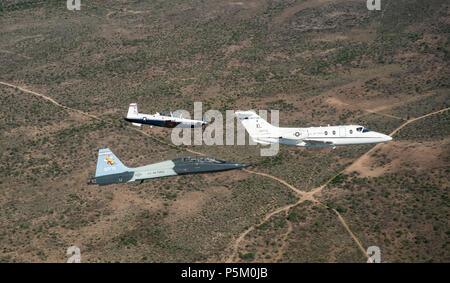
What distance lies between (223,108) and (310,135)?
35880 millimetres

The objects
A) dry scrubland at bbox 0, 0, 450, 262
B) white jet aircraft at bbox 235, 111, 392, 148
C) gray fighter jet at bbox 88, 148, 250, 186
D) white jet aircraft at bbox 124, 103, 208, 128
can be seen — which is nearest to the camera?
gray fighter jet at bbox 88, 148, 250, 186

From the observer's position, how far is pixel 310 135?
86562 millimetres

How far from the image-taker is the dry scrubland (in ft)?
276

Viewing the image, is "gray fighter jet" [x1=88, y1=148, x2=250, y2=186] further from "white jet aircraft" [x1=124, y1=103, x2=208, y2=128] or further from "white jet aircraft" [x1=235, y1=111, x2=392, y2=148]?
"white jet aircraft" [x1=124, y1=103, x2=208, y2=128]

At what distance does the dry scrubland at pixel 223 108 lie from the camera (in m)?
84.2

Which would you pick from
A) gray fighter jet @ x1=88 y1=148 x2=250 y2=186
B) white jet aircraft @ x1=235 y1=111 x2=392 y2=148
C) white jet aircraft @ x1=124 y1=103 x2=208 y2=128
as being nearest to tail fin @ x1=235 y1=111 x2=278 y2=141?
white jet aircraft @ x1=235 y1=111 x2=392 y2=148

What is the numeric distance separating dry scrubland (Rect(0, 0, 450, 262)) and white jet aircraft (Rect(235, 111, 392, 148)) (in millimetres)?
8690

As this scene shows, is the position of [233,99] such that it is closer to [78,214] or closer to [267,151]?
[267,151]

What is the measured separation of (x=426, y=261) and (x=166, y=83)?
68345 mm

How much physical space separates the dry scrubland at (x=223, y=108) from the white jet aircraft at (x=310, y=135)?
8.69 m

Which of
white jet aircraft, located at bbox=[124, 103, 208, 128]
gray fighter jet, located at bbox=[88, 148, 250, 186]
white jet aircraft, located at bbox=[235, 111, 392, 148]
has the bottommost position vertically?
gray fighter jet, located at bbox=[88, 148, 250, 186]

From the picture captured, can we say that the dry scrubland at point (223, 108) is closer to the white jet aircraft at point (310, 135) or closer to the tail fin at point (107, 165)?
the white jet aircraft at point (310, 135)

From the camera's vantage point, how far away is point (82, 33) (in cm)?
14825

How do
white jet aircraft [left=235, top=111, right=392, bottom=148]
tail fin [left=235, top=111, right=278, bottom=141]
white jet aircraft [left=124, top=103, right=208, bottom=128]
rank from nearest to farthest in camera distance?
white jet aircraft [left=235, top=111, right=392, bottom=148] < tail fin [left=235, top=111, right=278, bottom=141] < white jet aircraft [left=124, top=103, right=208, bottom=128]
